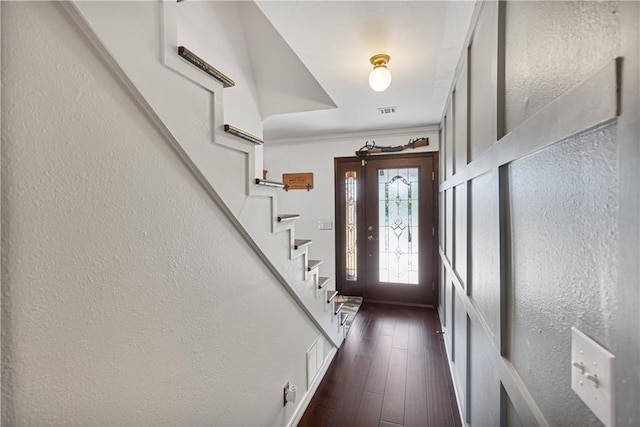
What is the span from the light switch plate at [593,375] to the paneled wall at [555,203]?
0.02 metres

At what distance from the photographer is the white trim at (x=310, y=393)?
170 cm

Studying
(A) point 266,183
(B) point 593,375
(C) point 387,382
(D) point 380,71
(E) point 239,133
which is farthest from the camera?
(C) point 387,382

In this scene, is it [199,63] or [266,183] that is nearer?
[199,63]

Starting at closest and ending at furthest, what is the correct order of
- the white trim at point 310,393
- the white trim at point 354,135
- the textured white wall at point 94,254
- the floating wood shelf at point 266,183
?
the textured white wall at point 94,254, the floating wood shelf at point 266,183, the white trim at point 310,393, the white trim at point 354,135

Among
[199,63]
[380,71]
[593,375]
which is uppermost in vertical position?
[380,71]

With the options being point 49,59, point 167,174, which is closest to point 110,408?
point 167,174

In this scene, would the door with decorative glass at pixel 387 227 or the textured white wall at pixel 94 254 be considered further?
the door with decorative glass at pixel 387 227

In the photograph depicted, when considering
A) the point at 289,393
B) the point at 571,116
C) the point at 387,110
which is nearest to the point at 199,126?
the point at 571,116

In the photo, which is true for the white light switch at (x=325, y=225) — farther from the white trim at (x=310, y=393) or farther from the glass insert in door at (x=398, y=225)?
the white trim at (x=310, y=393)

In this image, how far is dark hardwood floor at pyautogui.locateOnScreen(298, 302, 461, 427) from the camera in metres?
1.77

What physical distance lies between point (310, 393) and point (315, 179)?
110 inches

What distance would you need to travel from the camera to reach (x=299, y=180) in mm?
4141

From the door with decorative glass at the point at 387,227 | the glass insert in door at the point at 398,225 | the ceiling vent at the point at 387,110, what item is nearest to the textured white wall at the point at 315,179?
the door with decorative glass at the point at 387,227

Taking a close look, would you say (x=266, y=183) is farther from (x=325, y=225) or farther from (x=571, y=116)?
(x=325, y=225)
